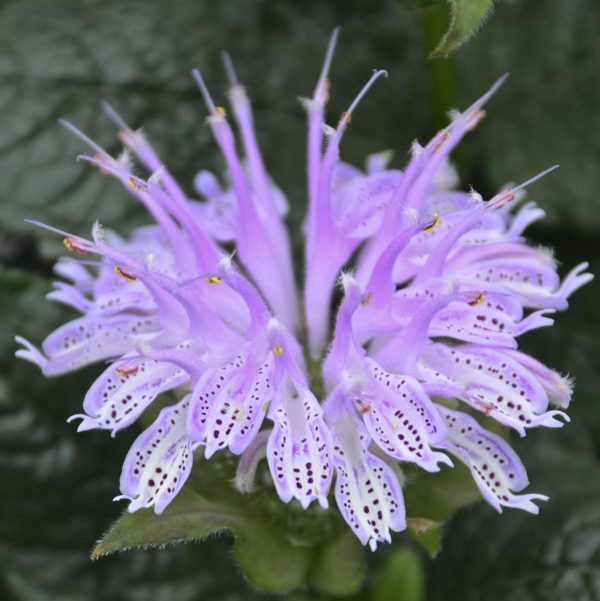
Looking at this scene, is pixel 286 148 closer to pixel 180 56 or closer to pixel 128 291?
pixel 180 56

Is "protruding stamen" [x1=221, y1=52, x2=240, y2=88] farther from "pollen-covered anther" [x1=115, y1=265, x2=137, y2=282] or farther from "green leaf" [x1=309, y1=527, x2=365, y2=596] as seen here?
"green leaf" [x1=309, y1=527, x2=365, y2=596]

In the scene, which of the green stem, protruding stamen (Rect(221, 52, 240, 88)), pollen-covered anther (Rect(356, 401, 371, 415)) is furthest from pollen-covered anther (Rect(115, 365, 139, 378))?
the green stem

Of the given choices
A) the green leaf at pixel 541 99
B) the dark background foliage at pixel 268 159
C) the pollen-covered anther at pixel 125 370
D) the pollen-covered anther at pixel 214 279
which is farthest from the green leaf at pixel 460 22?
the green leaf at pixel 541 99

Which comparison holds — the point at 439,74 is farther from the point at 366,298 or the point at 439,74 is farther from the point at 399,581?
the point at 399,581

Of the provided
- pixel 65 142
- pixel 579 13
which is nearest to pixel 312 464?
pixel 65 142

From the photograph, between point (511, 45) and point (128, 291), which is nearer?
point (128, 291)

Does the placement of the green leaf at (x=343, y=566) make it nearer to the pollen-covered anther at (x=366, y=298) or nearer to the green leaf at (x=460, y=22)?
the pollen-covered anther at (x=366, y=298)
